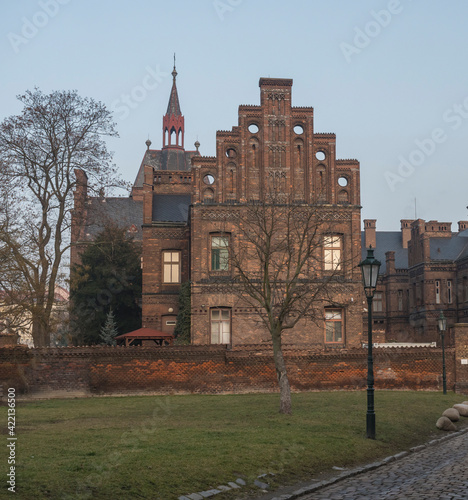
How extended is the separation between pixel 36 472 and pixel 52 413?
10.5 m

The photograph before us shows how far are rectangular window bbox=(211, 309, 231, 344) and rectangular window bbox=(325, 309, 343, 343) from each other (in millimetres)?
5202

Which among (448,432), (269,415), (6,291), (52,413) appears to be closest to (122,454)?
(269,415)

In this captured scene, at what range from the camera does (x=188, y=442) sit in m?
13.0

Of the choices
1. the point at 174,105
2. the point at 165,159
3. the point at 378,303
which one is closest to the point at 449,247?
the point at 378,303

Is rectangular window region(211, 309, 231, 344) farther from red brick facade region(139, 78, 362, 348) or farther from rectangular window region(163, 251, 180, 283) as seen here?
rectangular window region(163, 251, 180, 283)

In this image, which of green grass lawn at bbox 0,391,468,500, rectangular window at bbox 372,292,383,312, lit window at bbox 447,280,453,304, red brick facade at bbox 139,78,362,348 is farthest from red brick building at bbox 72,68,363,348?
rectangular window at bbox 372,292,383,312

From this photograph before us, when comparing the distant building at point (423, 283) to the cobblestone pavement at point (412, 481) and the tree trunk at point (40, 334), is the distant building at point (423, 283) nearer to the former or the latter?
the tree trunk at point (40, 334)

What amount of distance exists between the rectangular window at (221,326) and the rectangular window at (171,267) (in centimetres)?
532

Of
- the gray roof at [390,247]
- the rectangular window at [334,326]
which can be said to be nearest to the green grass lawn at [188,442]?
the rectangular window at [334,326]

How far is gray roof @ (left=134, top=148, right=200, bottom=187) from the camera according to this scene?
3305 inches

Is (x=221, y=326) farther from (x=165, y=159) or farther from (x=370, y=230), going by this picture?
(x=165, y=159)

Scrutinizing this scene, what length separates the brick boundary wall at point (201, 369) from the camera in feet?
86.2

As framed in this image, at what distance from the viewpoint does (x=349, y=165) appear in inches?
1430

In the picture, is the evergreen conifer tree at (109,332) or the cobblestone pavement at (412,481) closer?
the cobblestone pavement at (412,481)
